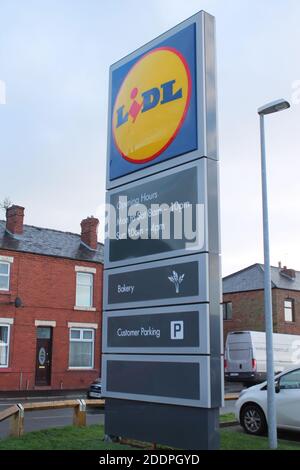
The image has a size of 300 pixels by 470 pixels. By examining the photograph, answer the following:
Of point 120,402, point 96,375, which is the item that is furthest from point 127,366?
point 96,375

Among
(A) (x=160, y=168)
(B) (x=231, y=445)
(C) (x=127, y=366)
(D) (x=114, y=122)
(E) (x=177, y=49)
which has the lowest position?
(B) (x=231, y=445)

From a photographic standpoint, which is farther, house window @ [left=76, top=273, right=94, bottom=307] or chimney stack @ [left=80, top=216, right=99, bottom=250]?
chimney stack @ [left=80, top=216, right=99, bottom=250]

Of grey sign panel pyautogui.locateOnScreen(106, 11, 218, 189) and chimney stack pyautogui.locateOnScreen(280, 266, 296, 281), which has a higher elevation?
chimney stack pyautogui.locateOnScreen(280, 266, 296, 281)

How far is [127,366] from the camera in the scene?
8477 mm

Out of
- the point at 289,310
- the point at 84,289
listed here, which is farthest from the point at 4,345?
the point at 289,310

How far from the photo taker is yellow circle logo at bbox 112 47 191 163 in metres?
8.40

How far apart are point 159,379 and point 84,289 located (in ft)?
73.6

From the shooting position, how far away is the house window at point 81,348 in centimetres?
2898

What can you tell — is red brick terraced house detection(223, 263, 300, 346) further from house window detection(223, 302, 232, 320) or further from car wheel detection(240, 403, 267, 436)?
car wheel detection(240, 403, 267, 436)

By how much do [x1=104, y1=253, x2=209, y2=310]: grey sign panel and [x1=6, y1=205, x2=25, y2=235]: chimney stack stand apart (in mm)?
20739

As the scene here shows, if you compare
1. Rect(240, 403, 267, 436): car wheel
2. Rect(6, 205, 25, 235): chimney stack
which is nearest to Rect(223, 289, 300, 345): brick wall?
Rect(6, 205, 25, 235): chimney stack

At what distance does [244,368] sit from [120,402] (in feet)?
73.7

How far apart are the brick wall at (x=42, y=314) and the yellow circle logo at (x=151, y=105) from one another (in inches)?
729
